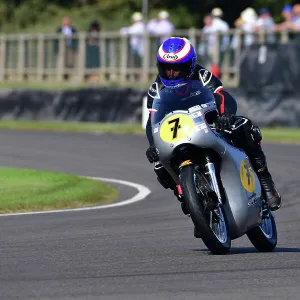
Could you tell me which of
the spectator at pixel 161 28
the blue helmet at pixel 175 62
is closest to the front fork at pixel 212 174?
the blue helmet at pixel 175 62

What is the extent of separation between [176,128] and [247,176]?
0.84 metres

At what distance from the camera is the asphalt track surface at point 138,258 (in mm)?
6516

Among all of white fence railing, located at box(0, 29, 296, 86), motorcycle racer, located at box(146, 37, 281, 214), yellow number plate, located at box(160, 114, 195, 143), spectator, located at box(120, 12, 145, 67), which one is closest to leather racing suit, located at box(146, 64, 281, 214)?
motorcycle racer, located at box(146, 37, 281, 214)

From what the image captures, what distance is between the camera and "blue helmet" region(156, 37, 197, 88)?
→ 8516 mm

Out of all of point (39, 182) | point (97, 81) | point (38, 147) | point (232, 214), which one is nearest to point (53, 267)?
point (232, 214)

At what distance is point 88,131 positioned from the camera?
2456cm

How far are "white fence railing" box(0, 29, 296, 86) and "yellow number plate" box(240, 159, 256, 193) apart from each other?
1549cm

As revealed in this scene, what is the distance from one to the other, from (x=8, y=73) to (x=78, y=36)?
377 centimetres

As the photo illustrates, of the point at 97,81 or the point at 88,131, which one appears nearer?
the point at 88,131

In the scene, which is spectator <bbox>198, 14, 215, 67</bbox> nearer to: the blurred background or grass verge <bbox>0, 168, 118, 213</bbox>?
the blurred background

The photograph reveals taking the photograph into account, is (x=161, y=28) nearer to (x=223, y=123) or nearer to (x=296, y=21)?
(x=296, y=21)

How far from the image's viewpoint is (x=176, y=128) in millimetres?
8195

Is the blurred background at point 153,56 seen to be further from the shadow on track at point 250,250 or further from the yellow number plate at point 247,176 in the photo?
the yellow number plate at point 247,176

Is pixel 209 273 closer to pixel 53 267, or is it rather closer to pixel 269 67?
pixel 53 267
